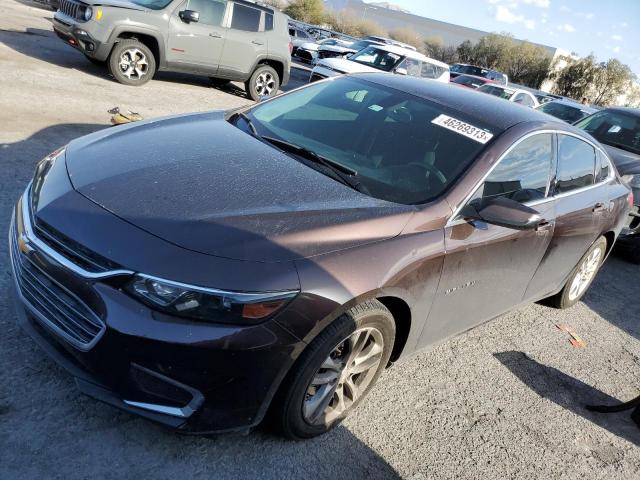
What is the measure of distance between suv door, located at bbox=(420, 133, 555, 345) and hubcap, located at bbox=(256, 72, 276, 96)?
345 inches

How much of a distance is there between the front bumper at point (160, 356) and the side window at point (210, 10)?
9036 millimetres

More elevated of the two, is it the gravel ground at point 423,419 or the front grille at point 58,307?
the front grille at point 58,307

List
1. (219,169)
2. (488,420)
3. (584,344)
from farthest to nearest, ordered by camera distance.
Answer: (584,344) → (488,420) → (219,169)

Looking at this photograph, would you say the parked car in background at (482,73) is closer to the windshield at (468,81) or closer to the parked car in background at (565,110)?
the windshield at (468,81)

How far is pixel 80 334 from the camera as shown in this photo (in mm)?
2301

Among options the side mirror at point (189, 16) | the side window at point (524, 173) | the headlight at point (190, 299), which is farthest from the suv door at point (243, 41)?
the headlight at point (190, 299)

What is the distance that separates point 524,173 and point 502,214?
0.71m

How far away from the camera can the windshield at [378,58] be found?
14539mm

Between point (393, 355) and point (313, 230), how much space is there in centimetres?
107

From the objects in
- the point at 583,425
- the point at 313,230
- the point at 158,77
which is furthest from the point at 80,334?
the point at 158,77

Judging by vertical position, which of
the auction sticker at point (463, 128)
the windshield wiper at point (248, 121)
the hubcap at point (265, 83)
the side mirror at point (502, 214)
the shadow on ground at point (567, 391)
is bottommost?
the shadow on ground at point (567, 391)

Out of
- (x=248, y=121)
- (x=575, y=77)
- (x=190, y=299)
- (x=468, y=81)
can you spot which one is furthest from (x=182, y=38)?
(x=575, y=77)

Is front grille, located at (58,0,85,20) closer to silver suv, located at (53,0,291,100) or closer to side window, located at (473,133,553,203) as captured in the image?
silver suv, located at (53,0,291,100)

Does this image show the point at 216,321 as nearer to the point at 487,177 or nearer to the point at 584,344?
the point at 487,177
